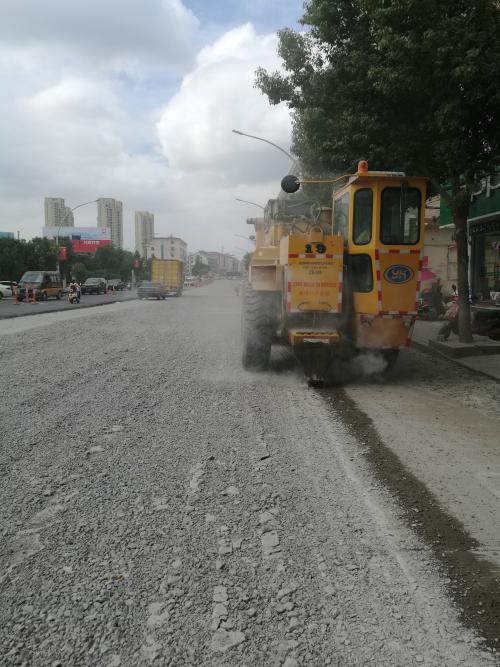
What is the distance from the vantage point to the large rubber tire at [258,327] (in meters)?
8.35

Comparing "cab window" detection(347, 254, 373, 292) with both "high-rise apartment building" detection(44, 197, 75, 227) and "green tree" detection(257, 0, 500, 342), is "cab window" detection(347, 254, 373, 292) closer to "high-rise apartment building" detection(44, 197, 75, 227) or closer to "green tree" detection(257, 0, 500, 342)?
"green tree" detection(257, 0, 500, 342)

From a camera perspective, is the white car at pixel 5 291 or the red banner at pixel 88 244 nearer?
the white car at pixel 5 291

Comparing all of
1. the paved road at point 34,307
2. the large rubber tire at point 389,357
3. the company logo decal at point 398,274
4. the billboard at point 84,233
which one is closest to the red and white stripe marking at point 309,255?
the company logo decal at point 398,274

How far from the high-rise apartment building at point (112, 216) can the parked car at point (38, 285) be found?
11634cm

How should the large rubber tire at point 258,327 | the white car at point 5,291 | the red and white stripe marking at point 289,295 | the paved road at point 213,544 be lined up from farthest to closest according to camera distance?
the white car at point 5,291 → the large rubber tire at point 258,327 → the red and white stripe marking at point 289,295 → the paved road at point 213,544

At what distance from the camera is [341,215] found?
8297 millimetres

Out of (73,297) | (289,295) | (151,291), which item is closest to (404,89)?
(289,295)

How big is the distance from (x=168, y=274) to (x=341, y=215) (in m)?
37.9

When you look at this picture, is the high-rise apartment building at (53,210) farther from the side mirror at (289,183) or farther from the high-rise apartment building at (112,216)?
the side mirror at (289,183)

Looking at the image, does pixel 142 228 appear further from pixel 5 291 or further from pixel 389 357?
pixel 389 357

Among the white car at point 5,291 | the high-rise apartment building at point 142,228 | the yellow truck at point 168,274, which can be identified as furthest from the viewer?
the high-rise apartment building at point 142,228

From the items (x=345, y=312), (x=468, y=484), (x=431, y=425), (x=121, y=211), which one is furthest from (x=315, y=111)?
(x=121, y=211)

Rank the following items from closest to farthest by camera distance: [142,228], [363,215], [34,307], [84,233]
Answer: [363,215] → [34,307] → [84,233] → [142,228]

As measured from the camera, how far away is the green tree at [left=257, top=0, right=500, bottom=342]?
29.2 ft
